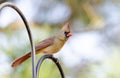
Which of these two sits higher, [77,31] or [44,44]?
[77,31]

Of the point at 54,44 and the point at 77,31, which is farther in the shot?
the point at 77,31

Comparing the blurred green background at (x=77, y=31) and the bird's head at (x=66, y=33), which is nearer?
the bird's head at (x=66, y=33)

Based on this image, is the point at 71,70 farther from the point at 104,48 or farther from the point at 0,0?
the point at 0,0

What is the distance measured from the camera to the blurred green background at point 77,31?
1740 millimetres

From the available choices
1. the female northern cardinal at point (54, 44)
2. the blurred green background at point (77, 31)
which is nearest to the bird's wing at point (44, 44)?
the female northern cardinal at point (54, 44)

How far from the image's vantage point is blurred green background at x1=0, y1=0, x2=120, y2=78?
174cm

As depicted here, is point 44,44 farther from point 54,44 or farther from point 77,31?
point 77,31

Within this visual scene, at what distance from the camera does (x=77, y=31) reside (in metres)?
1.98

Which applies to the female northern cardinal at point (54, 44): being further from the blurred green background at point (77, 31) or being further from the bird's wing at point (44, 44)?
the blurred green background at point (77, 31)

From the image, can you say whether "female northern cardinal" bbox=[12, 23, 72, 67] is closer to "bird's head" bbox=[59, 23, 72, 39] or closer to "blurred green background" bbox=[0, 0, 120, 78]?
"bird's head" bbox=[59, 23, 72, 39]


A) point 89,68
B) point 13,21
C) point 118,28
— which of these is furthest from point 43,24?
point 118,28

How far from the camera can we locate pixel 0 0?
6.01 ft

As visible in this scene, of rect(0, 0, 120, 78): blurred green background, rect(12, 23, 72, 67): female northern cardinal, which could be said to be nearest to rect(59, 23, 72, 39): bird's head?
rect(12, 23, 72, 67): female northern cardinal

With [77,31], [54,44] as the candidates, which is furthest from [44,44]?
[77,31]
